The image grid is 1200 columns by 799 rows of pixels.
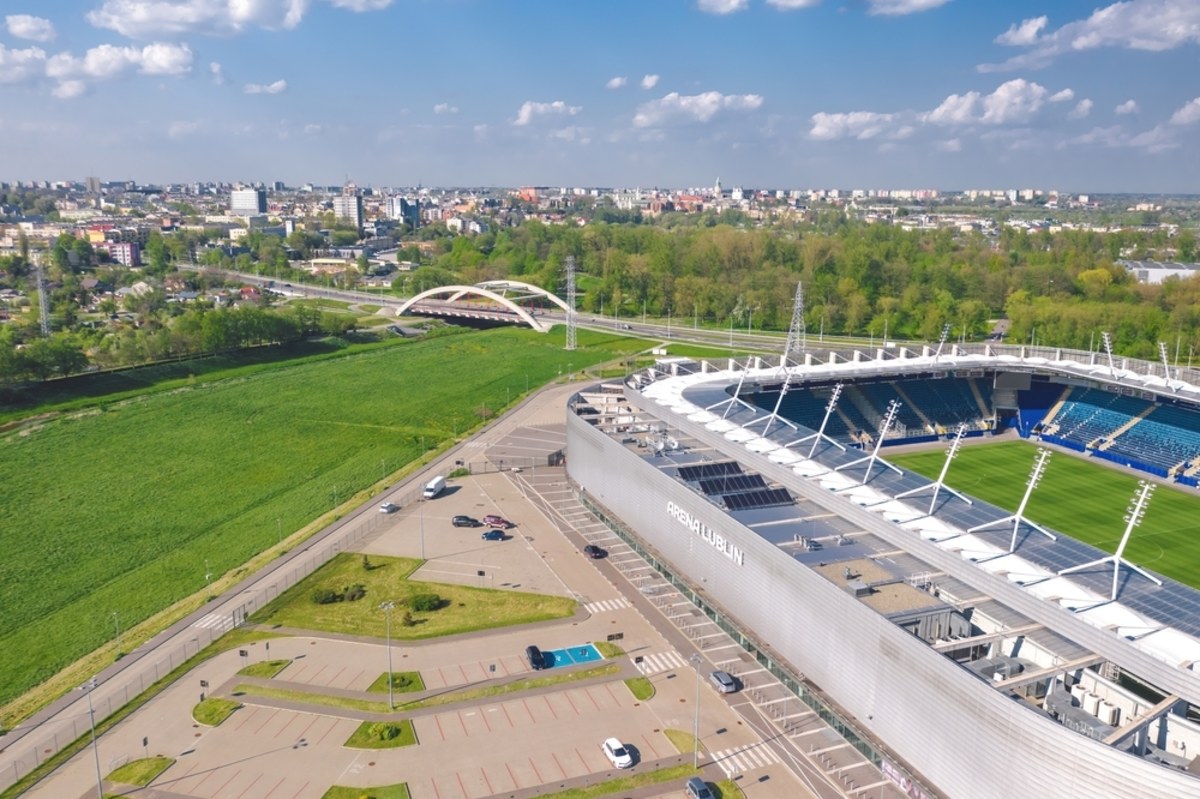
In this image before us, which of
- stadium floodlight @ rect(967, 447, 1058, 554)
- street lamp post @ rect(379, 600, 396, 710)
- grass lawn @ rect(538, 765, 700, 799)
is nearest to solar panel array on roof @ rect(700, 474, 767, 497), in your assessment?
stadium floodlight @ rect(967, 447, 1058, 554)

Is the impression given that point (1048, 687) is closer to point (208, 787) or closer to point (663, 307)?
point (208, 787)

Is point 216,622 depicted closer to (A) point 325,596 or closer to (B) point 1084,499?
(A) point 325,596

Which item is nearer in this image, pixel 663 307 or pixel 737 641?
pixel 737 641

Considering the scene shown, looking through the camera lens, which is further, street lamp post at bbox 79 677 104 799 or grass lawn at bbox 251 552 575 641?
grass lawn at bbox 251 552 575 641

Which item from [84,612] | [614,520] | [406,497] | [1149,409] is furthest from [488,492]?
[1149,409]

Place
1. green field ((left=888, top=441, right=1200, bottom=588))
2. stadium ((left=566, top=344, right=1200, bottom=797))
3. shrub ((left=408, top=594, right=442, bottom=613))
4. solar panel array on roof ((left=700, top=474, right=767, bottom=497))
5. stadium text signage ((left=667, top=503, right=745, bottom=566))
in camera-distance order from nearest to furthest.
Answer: stadium ((left=566, top=344, right=1200, bottom=797))
stadium text signage ((left=667, top=503, right=745, bottom=566))
shrub ((left=408, top=594, right=442, bottom=613))
solar panel array on roof ((left=700, top=474, right=767, bottom=497))
green field ((left=888, top=441, right=1200, bottom=588))

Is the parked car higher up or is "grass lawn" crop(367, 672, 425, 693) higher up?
the parked car

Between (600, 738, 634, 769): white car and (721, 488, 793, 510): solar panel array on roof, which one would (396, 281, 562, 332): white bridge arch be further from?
(600, 738, 634, 769): white car
